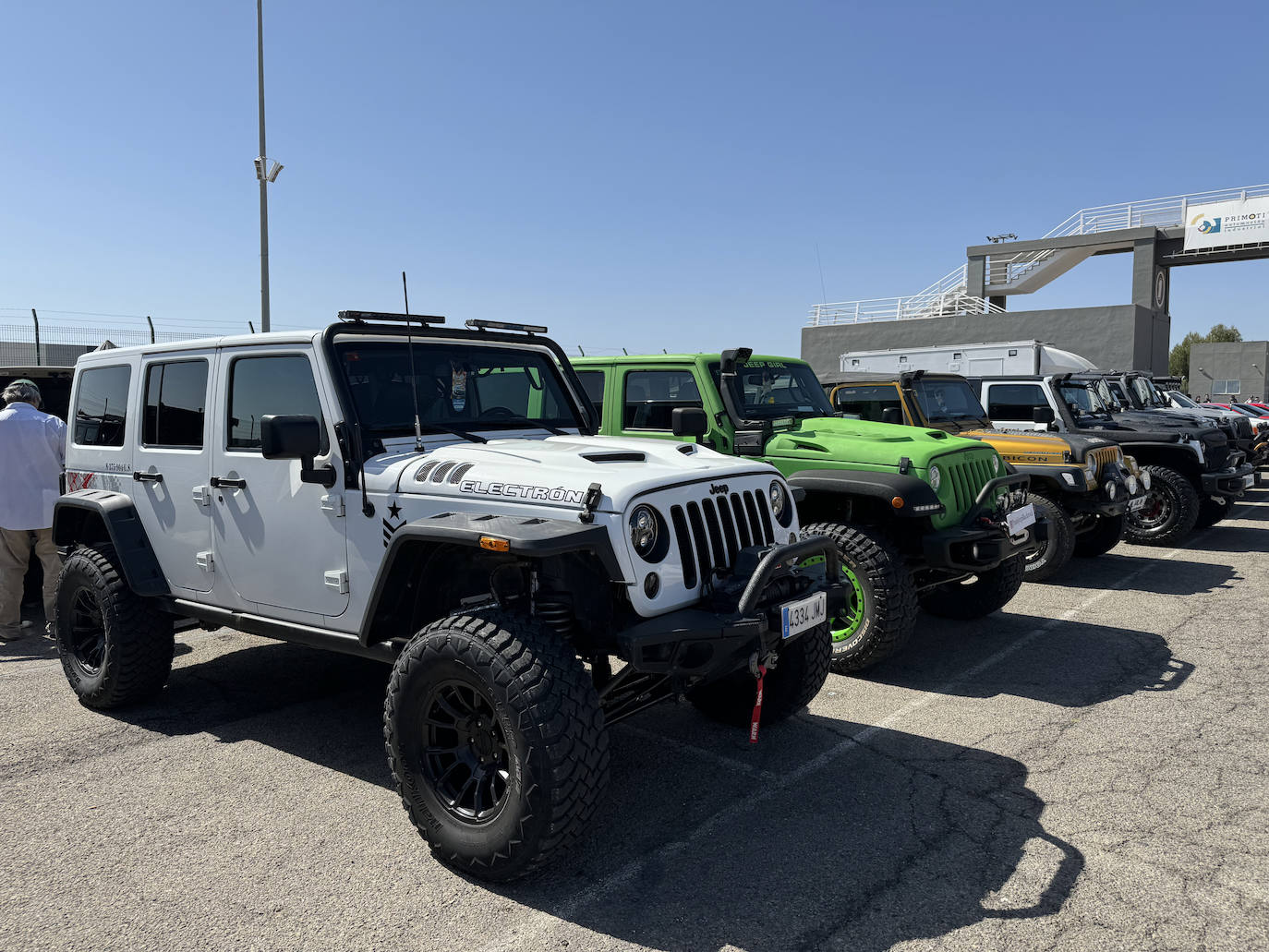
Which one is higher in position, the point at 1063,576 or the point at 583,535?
the point at 583,535

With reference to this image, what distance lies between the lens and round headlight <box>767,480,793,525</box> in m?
4.05

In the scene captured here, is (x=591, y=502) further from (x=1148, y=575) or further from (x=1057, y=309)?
(x=1057, y=309)

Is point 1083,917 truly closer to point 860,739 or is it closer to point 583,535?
point 860,739

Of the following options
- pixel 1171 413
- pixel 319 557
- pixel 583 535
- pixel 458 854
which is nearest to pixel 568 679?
pixel 583 535

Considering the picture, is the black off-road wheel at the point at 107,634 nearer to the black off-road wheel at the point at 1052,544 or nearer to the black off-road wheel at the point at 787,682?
the black off-road wheel at the point at 787,682

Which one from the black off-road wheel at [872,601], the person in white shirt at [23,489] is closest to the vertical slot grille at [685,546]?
the black off-road wheel at [872,601]

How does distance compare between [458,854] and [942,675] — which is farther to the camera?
[942,675]

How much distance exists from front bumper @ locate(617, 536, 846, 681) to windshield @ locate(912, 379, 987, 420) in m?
5.76

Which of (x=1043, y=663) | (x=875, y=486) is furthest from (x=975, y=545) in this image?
(x=1043, y=663)

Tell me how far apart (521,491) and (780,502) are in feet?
4.17

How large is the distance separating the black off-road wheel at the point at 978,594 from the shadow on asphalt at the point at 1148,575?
2.00 meters

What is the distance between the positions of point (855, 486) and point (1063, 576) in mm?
4286

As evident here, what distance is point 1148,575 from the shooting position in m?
8.91

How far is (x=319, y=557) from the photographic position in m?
3.97
